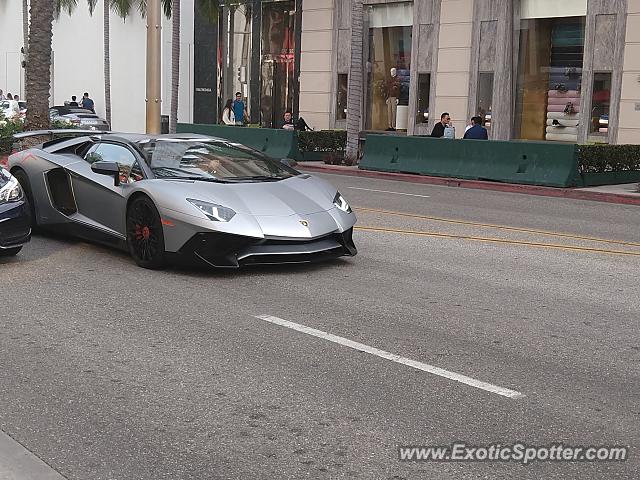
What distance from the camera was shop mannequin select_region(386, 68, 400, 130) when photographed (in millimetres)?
33219

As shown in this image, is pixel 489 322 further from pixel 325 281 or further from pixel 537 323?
pixel 325 281

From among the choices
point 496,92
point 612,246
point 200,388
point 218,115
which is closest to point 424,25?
point 496,92

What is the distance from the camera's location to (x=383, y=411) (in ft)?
18.0

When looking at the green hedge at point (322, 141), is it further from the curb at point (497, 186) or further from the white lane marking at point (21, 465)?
the white lane marking at point (21, 465)

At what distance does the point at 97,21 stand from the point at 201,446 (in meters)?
53.0

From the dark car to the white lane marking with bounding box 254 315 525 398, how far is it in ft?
10.0

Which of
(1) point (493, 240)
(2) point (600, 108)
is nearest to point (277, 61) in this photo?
(2) point (600, 108)

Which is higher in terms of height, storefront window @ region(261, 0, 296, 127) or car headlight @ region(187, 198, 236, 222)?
storefront window @ region(261, 0, 296, 127)

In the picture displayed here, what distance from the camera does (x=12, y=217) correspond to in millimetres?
9469

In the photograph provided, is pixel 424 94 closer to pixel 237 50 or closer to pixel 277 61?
pixel 277 61

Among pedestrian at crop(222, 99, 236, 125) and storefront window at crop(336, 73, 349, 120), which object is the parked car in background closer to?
pedestrian at crop(222, 99, 236, 125)

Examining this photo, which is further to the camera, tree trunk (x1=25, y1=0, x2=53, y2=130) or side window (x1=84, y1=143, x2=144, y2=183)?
tree trunk (x1=25, y1=0, x2=53, y2=130)

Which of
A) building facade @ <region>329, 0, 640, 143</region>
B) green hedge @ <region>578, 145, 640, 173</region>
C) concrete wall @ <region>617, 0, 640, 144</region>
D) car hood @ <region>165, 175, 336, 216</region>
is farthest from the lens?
building facade @ <region>329, 0, 640, 143</region>

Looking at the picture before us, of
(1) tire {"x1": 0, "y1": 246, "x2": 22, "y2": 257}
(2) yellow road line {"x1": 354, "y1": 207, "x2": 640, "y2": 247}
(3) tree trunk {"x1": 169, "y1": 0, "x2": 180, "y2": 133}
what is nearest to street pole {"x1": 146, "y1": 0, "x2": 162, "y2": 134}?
(2) yellow road line {"x1": 354, "y1": 207, "x2": 640, "y2": 247}
